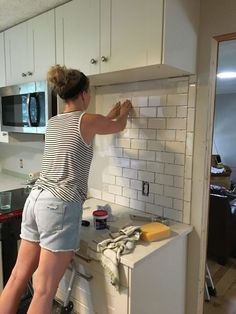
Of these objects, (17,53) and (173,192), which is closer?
(173,192)

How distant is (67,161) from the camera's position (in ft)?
4.34

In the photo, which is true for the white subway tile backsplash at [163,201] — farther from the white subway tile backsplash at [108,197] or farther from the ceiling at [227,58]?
the ceiling at [227,58]

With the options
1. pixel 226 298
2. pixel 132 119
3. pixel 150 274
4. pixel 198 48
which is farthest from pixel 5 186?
pixel 226 298

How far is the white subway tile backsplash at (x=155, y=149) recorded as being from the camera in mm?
1665

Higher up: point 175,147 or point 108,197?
point 175,147

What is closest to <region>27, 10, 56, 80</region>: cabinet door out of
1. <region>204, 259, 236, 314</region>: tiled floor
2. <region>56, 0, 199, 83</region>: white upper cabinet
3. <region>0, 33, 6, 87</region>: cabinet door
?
<region>56, 0, 199, 83</region>: white upper cabinet

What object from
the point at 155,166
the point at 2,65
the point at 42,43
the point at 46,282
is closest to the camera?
the point at 46,282

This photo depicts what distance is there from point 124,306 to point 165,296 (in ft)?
1.19

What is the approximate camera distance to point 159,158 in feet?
5.86

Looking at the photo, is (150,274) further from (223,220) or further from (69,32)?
(223,220)

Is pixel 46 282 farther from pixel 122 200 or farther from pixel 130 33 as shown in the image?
pixel 130 33

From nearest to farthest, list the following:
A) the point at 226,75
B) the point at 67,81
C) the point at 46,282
A: 1. the point at 46,282
2. the point at 67,81
3. the point at 226,75

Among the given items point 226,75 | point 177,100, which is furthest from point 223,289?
point 226,75

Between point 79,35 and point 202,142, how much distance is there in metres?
0.97
